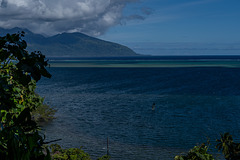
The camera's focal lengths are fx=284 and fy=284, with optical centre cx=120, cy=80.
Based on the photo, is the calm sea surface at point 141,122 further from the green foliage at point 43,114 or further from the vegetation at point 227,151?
the vegetation at point 227,151

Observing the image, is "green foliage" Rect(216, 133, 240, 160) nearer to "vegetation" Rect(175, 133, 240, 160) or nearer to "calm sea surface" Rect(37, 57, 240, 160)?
"vegetation" Rect(175, 133, 240, 160)

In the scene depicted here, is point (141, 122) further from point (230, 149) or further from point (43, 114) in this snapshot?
point (230, 149)

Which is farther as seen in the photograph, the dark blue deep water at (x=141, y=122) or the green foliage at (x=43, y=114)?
the green foliage at (x=43, y=114)

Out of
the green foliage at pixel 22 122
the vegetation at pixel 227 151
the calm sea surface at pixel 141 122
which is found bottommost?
the calm sea surface at pixel 141 122

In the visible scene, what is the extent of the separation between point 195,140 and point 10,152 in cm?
3920

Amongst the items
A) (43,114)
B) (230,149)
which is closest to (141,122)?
(43,114)

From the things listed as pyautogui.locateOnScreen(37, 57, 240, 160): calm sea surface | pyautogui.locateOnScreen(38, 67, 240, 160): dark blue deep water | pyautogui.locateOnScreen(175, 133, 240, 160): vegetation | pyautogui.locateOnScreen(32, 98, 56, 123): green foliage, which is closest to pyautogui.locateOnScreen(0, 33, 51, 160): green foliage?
pyautogui.locateOnScreen(175, 133, 240, 160): vegetation

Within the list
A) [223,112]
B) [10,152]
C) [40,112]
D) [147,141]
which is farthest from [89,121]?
[10,152]

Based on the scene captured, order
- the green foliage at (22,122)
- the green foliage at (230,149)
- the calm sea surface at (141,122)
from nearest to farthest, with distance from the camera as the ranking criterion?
the green foliage at (22,122) → the green foliage at (230,149) → the calm sea surface at (141,122)

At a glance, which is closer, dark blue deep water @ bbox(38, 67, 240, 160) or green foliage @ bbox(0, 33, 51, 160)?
green foliage @ bbox(0, 33, 51, 160)

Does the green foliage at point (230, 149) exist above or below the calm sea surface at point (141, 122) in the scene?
above

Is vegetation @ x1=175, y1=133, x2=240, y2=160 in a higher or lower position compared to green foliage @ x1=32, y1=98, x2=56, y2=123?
higher

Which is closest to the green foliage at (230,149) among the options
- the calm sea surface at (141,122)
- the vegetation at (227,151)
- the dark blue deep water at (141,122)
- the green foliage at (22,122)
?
the vegetation at (227,151)

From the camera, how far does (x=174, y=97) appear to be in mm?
76375
